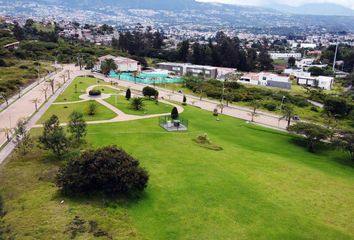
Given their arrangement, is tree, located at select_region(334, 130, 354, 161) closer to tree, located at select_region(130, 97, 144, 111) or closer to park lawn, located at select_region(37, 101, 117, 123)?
tree, located at select_region(130, 97, 144, 111)

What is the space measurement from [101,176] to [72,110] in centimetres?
2931

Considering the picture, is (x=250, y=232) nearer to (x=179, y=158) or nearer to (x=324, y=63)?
(x=179, y=158)

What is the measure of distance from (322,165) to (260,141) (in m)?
8.95

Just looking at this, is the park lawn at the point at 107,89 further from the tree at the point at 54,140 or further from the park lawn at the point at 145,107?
the tree at the point at 54,140

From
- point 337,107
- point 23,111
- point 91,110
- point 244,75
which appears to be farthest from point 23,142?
point 244,75

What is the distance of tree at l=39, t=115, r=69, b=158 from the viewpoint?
33.7 metres

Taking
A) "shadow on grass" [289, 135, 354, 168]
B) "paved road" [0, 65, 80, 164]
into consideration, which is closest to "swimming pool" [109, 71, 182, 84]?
"paved road" [0, 65, 80, 164]

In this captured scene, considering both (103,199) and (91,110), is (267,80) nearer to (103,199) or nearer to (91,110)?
(91,110)

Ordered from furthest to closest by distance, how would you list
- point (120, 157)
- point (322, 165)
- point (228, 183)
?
point (322, 165) → point (228, 183) → point (120, 157)

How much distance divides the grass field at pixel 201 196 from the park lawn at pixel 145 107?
11829 millimetres

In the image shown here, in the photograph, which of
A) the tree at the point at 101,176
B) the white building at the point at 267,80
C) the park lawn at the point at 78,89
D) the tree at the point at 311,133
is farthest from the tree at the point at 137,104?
the white building at the point at 267,80

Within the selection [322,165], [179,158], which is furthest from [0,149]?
[322,165]

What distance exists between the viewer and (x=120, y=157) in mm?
28984

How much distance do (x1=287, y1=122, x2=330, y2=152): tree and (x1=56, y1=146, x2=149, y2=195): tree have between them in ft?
83.8
